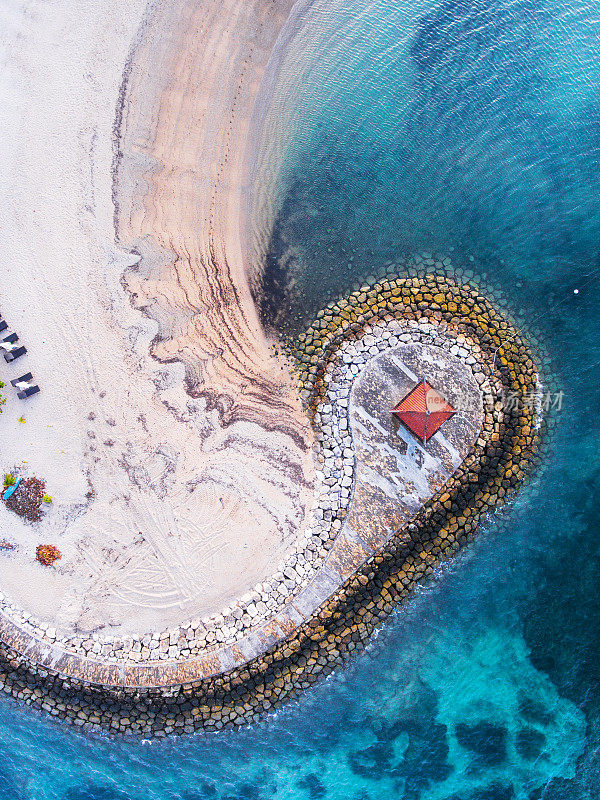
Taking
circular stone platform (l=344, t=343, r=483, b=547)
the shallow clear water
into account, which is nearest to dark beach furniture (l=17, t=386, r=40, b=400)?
the shallow clear water

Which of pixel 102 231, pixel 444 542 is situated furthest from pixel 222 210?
pixel 444 542

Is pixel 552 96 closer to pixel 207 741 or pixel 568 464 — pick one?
pixel 568 464

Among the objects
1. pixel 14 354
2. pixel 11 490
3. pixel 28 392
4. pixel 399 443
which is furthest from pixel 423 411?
pixel 11 490

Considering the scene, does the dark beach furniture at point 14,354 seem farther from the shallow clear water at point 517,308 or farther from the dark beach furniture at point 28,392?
the shallow clear water at point 517,308

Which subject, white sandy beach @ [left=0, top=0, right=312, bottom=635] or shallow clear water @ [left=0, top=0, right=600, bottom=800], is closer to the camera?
white sandy beach @ [left=0, top=0, right=312, bottom=635]

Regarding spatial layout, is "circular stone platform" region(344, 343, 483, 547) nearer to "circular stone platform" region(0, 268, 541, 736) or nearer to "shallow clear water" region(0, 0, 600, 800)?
"circular stone platform" region(0, 268, 541, 736)
